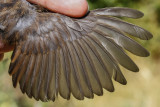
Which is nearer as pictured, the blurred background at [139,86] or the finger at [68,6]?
the finger at [68,6]

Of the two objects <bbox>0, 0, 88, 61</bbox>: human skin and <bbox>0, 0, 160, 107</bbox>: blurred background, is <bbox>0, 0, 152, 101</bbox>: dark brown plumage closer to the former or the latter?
<bbox>0, 0, 88, 61</bbox>: human skin

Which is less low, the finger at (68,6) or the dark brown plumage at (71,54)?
the finger at (68,6)

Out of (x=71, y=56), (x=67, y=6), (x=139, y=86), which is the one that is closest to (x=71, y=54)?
(x=71, y=56)

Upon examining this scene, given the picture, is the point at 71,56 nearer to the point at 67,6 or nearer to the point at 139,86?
the point at 67,6

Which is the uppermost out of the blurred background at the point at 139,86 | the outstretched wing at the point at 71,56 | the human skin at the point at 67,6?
the human skin at the point at 67,6

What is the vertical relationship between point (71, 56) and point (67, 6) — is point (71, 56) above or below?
below

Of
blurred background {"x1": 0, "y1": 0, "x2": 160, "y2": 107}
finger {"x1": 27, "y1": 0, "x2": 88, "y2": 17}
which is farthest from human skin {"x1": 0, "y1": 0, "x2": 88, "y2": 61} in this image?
blurred background {"x1": 0, "y1": 0, "x2": 160, "y2": 107}

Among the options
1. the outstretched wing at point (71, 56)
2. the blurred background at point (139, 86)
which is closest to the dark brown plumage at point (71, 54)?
the outstretched wing at point (71, 56)

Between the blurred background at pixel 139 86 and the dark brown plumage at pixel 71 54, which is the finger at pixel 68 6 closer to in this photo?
the dark brown plumage at pixel 71 54
